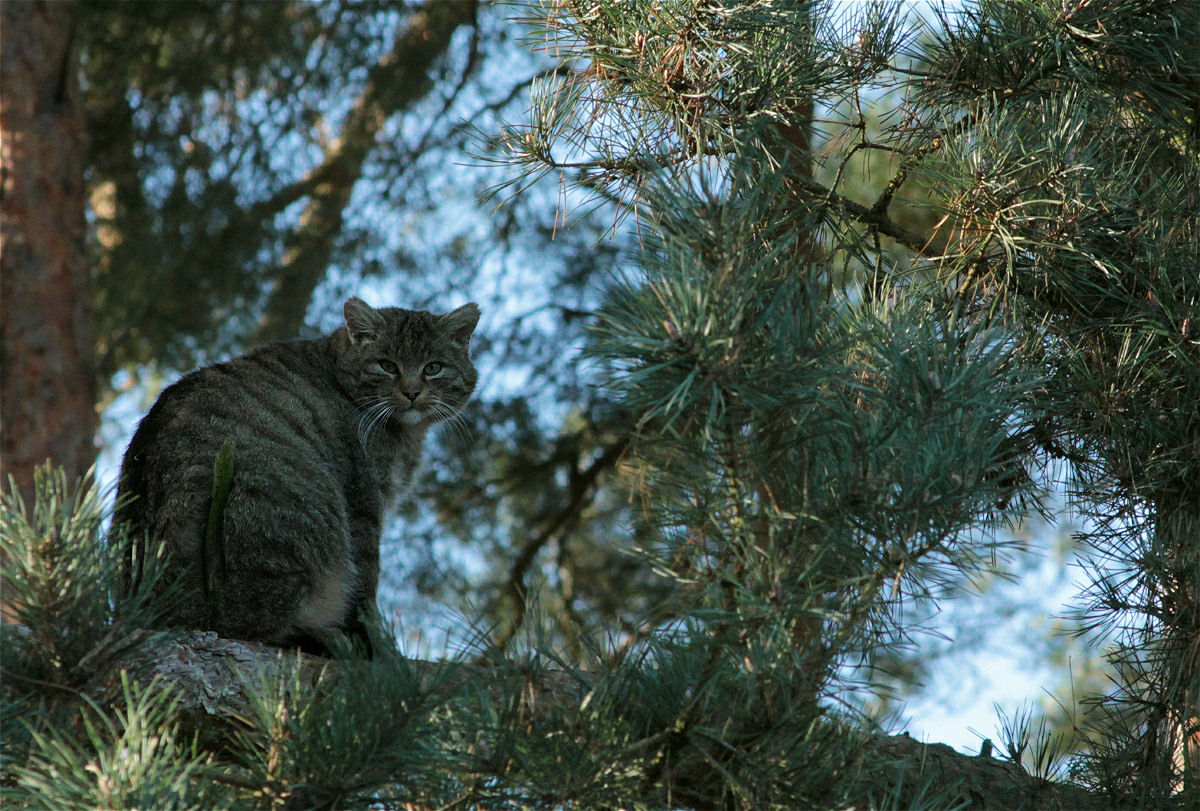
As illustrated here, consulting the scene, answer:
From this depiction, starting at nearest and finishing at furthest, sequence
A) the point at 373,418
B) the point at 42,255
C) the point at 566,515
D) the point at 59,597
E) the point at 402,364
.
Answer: the point at 59,597, the point at 373,418, the point at 402,364, the point at 42,255, the point at 566,515

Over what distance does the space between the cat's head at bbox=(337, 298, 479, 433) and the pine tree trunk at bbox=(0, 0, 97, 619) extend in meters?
1.87

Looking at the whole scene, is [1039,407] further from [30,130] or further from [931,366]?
[30,130]

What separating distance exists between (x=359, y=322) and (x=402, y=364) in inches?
7.1

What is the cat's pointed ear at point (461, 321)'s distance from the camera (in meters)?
3.12

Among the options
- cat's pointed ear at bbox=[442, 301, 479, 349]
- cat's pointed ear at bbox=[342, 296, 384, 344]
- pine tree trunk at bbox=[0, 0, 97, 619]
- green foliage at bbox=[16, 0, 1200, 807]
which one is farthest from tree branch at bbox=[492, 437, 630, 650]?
green foliage at bbox=[16, 0, 1200, 807]

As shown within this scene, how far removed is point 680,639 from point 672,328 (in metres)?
0.38

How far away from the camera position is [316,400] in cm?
270

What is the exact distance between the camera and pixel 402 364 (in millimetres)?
2912

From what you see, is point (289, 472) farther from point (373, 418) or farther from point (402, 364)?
point (402, 364)

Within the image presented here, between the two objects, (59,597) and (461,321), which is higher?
(461,321)

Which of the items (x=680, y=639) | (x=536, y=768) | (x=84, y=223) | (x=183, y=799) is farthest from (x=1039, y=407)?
(x=84, y=223)

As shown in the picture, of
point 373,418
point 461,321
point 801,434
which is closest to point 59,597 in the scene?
point 801,434

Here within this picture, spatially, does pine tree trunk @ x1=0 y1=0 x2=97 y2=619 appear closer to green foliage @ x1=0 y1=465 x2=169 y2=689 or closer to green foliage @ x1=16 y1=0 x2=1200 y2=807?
green foliage @ x1=16 y1=0 x2=1200 y2=807

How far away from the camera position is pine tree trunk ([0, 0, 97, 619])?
419cm
